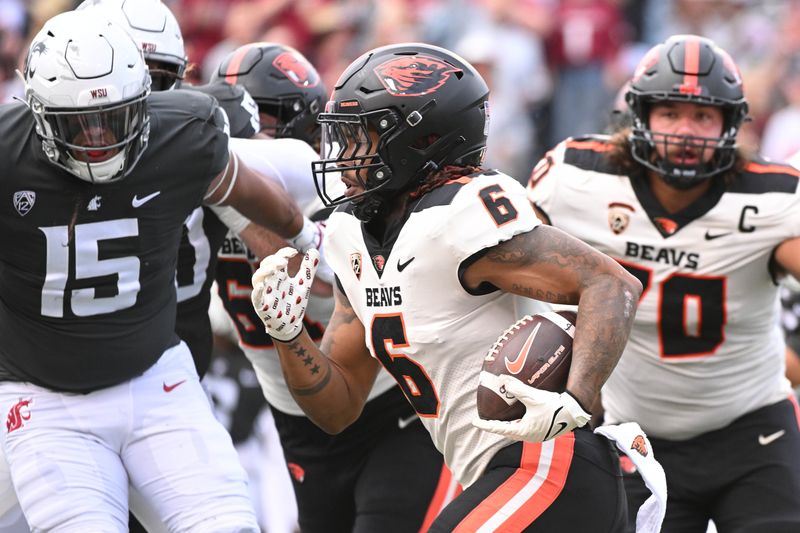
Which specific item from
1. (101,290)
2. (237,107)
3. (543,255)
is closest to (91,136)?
(101,290)

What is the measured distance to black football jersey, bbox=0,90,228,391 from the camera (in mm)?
3887

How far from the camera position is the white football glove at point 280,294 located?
3578 millimetres

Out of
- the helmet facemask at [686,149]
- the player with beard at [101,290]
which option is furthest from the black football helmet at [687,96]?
the player with beard at [101,290]

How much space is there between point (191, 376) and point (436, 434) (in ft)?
3.11

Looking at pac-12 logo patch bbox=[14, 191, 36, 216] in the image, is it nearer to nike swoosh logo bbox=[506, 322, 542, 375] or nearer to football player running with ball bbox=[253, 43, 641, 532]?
football player running with ball bbox=[253, 43, 641, 532]

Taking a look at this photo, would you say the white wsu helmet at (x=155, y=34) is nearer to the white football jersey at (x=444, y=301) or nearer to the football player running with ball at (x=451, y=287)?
the football player running with ball at (x=451, y=287)

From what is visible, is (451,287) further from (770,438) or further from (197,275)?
(770,438)

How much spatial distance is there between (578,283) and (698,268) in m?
1.44

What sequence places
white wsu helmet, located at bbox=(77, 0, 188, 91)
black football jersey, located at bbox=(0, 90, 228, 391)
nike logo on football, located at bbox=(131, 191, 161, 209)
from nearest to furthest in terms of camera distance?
black football jersey, located at bbox=(0, 90, 228, 391)
nike logo on football, located at bbox=(131, 191, 161, 209)
white wsu helmet, located at bbox=(77, 0, 188, 91)

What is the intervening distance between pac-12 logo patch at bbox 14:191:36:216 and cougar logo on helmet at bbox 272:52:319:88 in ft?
5.37

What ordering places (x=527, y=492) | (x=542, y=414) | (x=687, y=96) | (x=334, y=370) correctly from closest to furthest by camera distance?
(x=542, y=414)
(x=527, y=492)
(x=334, y=370)
(x=687, y=96)

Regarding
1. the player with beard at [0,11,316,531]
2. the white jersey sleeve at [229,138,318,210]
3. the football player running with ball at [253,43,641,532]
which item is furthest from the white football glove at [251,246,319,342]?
the white jersey sleeve at [229,138,318,210]

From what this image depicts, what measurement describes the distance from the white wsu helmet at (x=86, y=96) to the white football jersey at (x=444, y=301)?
2.40ft

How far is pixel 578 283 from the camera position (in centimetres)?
340
